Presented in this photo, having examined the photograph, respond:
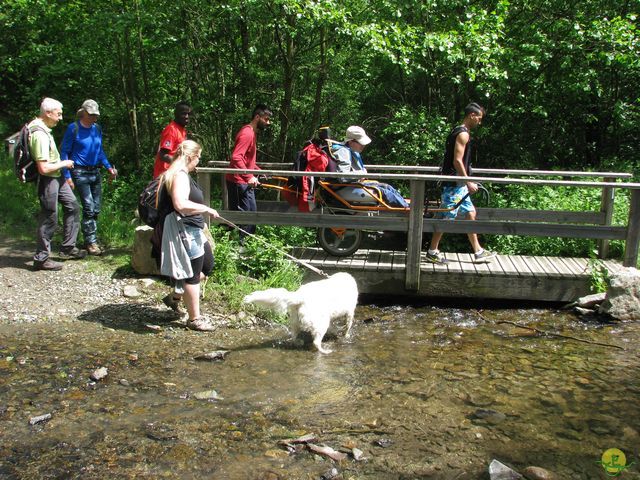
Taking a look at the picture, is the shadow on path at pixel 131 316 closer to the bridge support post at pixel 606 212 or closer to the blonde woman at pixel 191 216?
the blonde woman at pixel 191 216

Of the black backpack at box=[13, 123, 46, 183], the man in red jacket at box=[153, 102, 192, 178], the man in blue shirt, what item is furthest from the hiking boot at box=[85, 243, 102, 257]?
the man in red jacket at box=[153, 102, 192, 178]

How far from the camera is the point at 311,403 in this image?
16.0ft

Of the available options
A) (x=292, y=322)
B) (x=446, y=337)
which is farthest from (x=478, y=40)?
(x=292, y=322)

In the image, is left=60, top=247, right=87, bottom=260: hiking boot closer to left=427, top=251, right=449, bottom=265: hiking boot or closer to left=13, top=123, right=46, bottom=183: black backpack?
left=13, top=123, right=46, bottom=183: black backpack

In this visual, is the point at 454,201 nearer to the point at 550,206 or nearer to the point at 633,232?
the point at 633,232

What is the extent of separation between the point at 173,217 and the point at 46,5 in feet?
28.6

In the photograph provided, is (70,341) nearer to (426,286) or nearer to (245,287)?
(245,287)

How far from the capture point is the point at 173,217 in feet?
19.3

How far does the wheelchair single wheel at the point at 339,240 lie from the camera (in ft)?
27.2

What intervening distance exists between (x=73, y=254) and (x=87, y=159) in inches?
51.2

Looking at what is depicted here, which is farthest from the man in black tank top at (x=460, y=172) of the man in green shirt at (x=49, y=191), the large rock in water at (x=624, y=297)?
the man in green shirt at (x=49, y=191)

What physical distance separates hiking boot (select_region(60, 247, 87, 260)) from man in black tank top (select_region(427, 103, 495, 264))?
4.65 m

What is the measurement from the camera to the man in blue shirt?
796 centimetres

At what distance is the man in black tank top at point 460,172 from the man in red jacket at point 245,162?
2.49m
